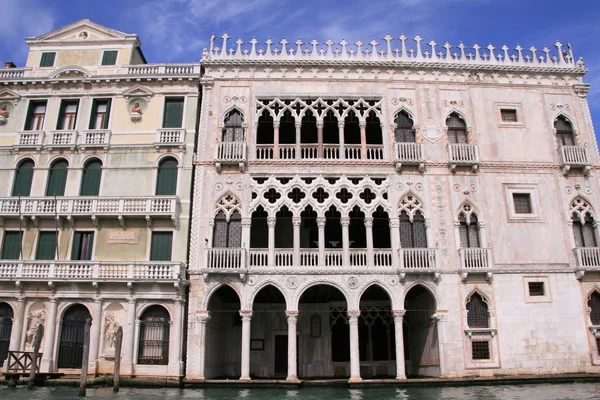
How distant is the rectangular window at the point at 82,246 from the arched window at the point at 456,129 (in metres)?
18.2

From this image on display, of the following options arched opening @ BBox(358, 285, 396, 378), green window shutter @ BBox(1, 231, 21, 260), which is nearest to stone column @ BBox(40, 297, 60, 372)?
green window shutter @ BBox(1, 231, 21, 260)

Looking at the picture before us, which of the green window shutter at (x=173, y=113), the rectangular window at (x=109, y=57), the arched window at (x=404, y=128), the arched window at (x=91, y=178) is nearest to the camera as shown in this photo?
the arched window at (x=91, y=178)

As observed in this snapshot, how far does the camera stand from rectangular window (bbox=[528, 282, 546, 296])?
23.1 metres

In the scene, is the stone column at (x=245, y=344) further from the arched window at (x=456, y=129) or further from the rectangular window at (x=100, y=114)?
the arched window at (x=456, y=129)

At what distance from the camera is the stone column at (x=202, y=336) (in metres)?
21.9

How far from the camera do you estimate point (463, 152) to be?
24.5 metres

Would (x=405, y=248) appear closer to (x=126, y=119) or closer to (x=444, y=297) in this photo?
(x=444, y=297)

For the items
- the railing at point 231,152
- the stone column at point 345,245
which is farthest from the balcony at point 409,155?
the railing at point 231,152

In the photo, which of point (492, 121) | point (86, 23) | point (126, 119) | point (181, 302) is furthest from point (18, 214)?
point (492, 121)

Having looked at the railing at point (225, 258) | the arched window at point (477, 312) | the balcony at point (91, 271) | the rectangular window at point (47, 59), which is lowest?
the arched window at point (477, 312)

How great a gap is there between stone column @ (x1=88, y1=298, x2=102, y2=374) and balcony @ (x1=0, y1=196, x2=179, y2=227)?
391cm

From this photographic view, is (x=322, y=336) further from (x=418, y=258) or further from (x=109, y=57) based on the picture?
(x=109, y=57)

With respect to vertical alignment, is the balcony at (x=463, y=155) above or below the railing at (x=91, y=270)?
above

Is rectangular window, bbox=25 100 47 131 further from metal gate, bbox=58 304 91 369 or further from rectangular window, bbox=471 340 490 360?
rectangular window, bbox=471 340 490 360
